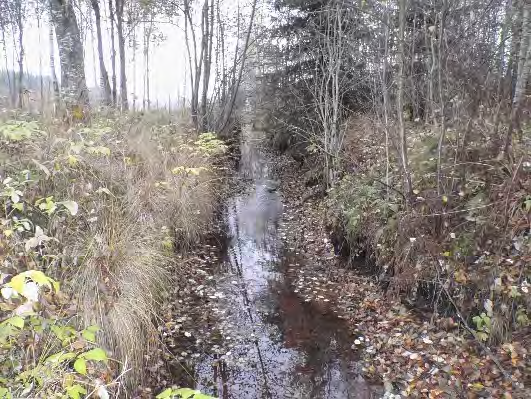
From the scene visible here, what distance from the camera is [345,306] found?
5.94 metres

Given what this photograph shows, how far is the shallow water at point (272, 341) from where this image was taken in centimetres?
426

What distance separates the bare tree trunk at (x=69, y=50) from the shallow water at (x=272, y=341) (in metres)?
4.85

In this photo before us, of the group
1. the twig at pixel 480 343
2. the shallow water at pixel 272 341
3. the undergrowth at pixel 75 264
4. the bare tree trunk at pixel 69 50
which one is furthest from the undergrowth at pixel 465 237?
the bare tree trunk at pixel 69 50

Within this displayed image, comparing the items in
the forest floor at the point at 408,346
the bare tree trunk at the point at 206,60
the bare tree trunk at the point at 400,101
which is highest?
the bare tree trunk at the point at 206,60

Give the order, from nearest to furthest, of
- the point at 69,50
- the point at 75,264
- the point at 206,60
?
the point at 75,264, the point at 69,50, the point at 206,60

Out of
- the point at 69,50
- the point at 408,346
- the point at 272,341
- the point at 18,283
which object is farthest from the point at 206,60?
the point at 18,283

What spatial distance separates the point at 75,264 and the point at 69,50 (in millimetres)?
6328

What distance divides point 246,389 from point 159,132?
26.0 feet

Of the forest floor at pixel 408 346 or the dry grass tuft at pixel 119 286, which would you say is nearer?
the forest floor at pixel 408 346

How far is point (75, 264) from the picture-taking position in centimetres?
388

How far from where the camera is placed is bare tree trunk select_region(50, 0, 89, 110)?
320 inches

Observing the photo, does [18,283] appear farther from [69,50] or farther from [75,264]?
[69,50]

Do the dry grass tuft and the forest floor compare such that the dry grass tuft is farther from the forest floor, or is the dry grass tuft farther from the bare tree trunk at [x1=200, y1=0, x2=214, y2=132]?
the bare tree trunk at [x1=200, y1=0, x2=214, y2=132]

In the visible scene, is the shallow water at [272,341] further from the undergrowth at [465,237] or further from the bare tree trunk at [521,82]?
the bare tree trunk at [521,82]
